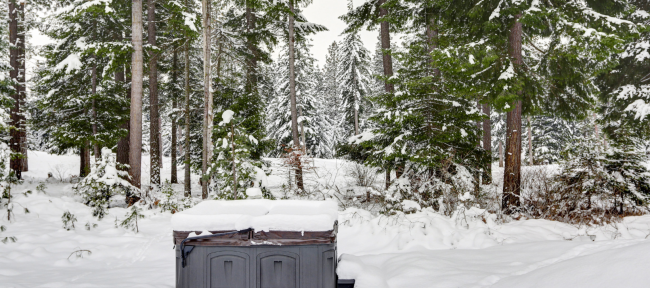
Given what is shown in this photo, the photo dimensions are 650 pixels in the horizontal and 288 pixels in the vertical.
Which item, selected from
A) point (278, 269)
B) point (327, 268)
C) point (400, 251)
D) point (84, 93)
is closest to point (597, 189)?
point (400, 251)

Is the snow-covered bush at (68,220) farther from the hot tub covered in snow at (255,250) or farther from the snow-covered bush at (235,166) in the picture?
the hot tub covered in snow at (255,250)

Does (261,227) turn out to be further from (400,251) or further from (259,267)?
(400,251)

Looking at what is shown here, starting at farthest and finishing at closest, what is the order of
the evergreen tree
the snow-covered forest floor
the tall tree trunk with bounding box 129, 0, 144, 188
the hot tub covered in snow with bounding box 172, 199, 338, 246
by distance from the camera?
the evergreen tree, the tall tree trunk with bounding box 129, 0, 144, 188, the snow-covered forest floor, the hot tub covered in snow with bounding box 172, 199, 338, 246

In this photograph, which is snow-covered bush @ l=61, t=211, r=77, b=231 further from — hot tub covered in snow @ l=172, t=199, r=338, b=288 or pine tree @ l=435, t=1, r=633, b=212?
pine tree @ l=435, t=1, r=633, b=212

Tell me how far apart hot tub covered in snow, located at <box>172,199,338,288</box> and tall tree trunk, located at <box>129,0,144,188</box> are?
759cm

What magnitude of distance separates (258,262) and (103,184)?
24.1ft

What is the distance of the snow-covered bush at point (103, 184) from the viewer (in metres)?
8.56

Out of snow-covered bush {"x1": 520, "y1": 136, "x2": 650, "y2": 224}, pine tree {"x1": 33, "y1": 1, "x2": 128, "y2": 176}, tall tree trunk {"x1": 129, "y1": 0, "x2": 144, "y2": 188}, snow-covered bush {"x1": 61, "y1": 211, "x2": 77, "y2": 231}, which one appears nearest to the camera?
snow-covered bush {"x1": 61, "y1": 211, "x2": 77, "y2": 231}

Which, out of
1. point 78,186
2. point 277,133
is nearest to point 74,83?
point 78,186

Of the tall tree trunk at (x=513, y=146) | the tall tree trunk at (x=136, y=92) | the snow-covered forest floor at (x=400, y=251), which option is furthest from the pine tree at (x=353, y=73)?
the snow-covered forest floor at (x=400, y=251)

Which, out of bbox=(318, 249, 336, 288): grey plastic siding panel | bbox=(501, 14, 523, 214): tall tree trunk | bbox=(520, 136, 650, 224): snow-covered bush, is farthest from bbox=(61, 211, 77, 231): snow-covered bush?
bbox=(520, 136, 650, 224): snow-covered bush

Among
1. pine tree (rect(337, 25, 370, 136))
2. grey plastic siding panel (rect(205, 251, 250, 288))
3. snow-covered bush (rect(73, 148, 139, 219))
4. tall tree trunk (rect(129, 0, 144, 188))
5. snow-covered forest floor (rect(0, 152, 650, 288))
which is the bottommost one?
snow-covered forest floor (rect(0, 152, 650, 288))

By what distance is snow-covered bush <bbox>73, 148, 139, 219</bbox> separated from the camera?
8562mm

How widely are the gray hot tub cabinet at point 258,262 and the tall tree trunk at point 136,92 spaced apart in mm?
7598
